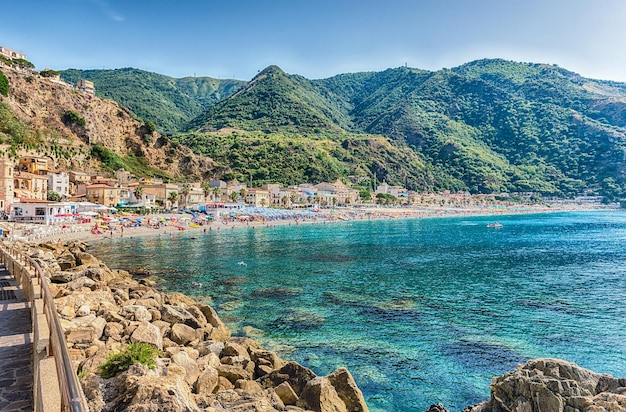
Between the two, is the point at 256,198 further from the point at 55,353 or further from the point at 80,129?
the point at 55,353

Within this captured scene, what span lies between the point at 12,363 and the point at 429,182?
17196cm

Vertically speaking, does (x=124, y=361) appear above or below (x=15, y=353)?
below

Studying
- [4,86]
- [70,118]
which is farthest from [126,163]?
[4,86]

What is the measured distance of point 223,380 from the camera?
8.99 metres

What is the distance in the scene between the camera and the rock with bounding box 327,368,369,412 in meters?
9.10

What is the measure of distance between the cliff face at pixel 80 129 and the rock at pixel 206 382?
7364cm

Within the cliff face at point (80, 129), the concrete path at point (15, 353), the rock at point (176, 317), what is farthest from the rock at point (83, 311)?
the cliff face at point (80, 129)

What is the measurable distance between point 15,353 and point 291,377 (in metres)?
5.44

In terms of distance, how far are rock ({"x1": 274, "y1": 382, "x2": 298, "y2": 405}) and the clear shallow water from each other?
3096 millimetres

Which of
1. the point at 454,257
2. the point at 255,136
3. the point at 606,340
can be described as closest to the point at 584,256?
the point at 454,257

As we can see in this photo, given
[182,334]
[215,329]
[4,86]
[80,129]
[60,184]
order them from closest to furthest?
[182,334] < [215,329] < [60,184] < [4,86] < [80,129]

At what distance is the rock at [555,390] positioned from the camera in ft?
25.4

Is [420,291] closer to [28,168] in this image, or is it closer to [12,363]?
[12,363]

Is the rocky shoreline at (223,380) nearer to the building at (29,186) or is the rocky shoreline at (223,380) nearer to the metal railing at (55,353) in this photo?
the metal railing at (55,353)
